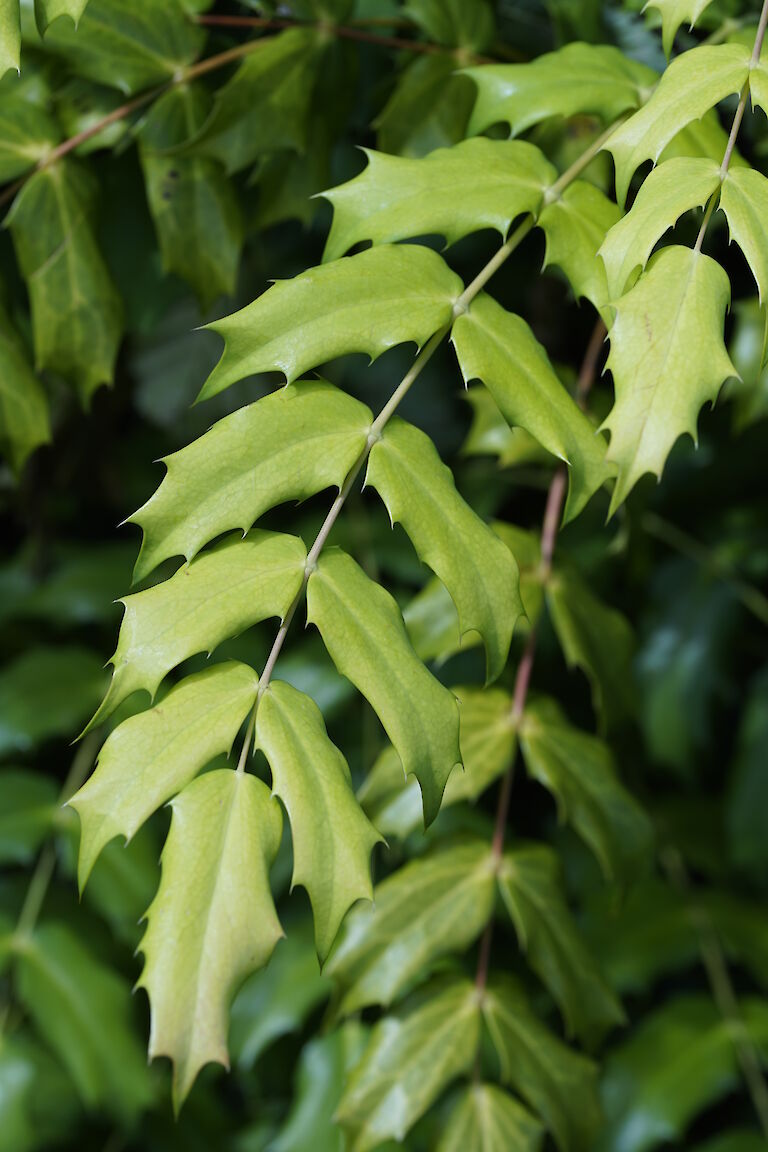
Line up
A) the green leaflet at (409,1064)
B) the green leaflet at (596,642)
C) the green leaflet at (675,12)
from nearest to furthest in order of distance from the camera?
1. the green leaflet at (675,12)
2. the green leaflet at (409,1064)
3. the green leaflet at (596,642)

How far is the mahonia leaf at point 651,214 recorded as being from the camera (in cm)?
52

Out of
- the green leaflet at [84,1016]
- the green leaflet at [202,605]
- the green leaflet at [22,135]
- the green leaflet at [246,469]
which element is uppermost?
the green leaflet at [22,135]

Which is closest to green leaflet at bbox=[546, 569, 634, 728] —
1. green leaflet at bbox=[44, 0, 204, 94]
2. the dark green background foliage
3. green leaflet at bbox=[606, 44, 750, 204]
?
Result: the dark green background foliage

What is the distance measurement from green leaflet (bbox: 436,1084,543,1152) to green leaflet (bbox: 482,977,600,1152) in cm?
1

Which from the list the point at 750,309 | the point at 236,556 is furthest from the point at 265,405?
the point at 750,309

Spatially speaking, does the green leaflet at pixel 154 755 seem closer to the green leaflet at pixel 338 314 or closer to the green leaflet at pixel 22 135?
the green leaflet at pixel 338 314

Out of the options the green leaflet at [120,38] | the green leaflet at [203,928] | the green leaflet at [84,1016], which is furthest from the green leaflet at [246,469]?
the green leaflet at [84,1016]

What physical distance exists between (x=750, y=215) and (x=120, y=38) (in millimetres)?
477

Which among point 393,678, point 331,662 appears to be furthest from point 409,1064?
point 331,662

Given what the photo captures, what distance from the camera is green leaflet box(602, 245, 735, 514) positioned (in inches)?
19.7

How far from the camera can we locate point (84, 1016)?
→ 937 millimetres

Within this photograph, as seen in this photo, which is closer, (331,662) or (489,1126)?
(489,1126)

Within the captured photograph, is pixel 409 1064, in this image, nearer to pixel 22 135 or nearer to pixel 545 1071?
pixel 545 1071

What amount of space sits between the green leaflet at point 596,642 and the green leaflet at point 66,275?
1.18 ft
